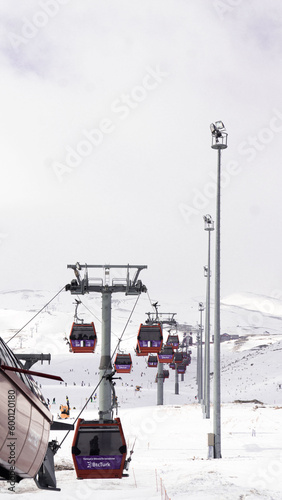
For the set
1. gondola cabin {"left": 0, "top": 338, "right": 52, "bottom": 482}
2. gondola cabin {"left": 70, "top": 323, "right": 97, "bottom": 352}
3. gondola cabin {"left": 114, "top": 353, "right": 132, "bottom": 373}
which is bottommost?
gondola cabin {"left": 114, "top": 353, "right": 132, "bottom": 373}

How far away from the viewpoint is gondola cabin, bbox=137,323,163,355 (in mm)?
25141

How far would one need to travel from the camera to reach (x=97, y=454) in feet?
40.7

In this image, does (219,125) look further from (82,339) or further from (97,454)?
(97,454)

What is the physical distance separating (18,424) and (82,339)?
18.4 m

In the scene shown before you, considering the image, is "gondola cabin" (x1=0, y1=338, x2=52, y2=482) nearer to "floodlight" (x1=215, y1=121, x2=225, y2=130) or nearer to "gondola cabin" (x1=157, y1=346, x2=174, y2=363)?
"floodlight" (x1=215, y1=121, x2=225, y2=130)

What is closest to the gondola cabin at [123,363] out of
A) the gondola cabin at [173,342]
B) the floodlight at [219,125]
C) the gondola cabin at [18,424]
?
the gondola cabin at [173,342]

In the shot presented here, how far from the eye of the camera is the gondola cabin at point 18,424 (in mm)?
6484

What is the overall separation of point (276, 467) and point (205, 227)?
55.8 feet

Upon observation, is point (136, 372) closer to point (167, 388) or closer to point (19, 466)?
point (167, 388)

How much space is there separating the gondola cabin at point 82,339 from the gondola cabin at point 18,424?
55.0ft

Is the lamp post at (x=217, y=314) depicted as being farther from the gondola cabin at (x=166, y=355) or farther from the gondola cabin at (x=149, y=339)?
the gondola cabin at (x=166, y=355)

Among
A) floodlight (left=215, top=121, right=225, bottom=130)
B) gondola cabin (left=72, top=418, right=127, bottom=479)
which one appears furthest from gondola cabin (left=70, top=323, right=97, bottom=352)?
gondola cabin (left=72, top=418, right=127, bottom=479)

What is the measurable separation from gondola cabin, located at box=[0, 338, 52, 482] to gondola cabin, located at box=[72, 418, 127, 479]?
4.16 meters

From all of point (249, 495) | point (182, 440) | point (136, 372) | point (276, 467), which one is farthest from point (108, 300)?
point (136, 372)
